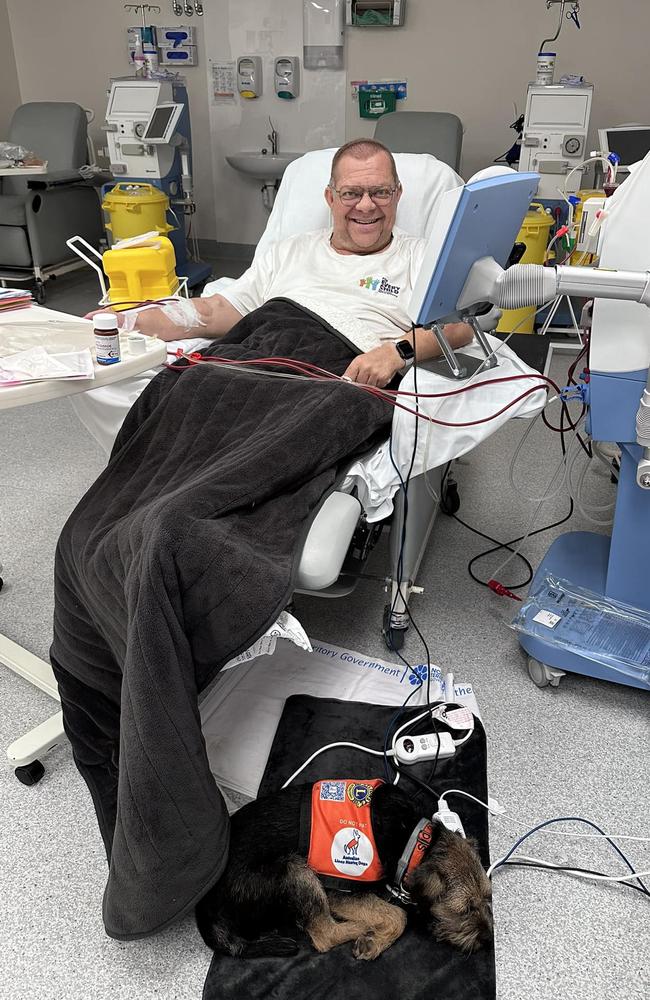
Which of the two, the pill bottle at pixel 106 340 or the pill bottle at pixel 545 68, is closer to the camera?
the pill bottle at pixel 106 340

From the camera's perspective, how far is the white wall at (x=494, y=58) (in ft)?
13.5

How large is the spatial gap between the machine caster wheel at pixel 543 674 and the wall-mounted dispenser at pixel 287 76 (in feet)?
14.0

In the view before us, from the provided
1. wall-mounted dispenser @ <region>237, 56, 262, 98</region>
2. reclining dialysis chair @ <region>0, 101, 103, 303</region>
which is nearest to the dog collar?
reclining dialysis chair @ <region>0, 101, 103, 303</region>

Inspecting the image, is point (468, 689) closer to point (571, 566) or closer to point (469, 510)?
point (571, 566)

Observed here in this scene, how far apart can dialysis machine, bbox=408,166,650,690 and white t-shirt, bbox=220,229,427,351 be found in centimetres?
47

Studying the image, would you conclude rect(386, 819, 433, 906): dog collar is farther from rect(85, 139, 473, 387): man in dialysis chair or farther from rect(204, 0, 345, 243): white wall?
rect(204, 0, 345, 243): white wall

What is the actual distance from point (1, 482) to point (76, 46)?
4126 mm

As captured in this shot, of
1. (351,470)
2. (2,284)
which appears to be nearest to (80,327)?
(351,470)

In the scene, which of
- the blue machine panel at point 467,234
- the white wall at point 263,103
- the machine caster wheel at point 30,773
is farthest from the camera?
the white wall at point 263,103

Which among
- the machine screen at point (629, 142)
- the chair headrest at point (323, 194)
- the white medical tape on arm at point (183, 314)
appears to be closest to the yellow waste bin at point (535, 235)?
the machine screen at point (629, 142)

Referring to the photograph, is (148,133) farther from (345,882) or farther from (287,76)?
(345,882)

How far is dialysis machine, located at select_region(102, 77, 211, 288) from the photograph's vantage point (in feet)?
12.6

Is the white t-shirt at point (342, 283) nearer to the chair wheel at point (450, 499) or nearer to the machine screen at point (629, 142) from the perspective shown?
the chair wheel at point (450, 499)

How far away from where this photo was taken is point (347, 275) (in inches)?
81.2
